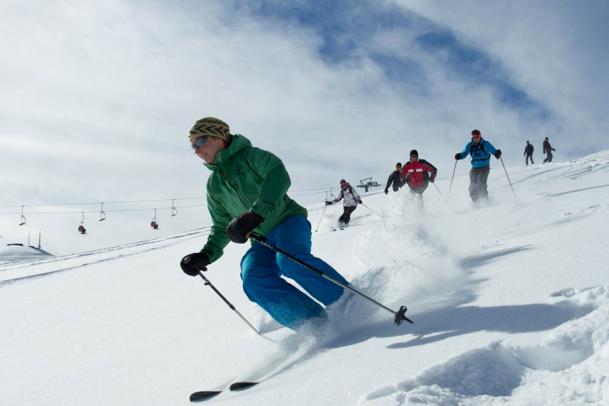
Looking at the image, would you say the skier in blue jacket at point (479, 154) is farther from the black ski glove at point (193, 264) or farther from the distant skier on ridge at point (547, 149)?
the distant skier on ridge at point (547, 149)

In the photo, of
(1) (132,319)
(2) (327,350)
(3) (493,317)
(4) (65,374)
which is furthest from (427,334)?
(1) (132,319)

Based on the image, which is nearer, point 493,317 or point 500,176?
point 493,317

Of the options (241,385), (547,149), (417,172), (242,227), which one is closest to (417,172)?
(417,172)

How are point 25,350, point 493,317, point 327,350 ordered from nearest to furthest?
point 493,317 → point 327,350 → point 25,350

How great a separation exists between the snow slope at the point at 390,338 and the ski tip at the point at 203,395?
0.06m

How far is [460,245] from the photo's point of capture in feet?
18.4

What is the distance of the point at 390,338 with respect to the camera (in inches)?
106

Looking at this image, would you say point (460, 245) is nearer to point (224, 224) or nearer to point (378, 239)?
point (378, 239)

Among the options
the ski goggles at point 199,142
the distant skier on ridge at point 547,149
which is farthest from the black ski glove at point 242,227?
the distant skier on ridge at point 547,149

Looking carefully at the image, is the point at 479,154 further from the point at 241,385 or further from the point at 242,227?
the point at 241,385

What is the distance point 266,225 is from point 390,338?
1265mm

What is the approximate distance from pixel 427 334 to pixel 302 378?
2.49ft

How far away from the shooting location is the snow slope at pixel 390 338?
1883 millimetres

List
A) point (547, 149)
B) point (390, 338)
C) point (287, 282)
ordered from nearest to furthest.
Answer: point (390, 338) < point (287, 282) < point (547, 149)
